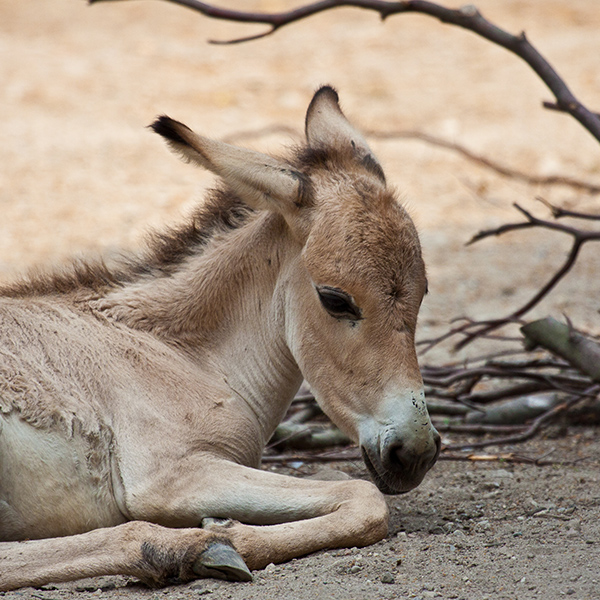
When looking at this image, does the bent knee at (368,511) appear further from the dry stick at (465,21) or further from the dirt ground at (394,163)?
the dry stick at (465,21)

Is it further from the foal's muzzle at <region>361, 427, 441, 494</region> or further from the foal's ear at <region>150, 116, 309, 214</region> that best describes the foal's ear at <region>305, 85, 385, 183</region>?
the foal's muzzle at <region>361, 427, 441, 494</region>

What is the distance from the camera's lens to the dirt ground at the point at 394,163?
4.49m

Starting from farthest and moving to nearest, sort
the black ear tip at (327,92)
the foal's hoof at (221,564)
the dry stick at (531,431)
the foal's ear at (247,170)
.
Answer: the dry stick at (531,431), the black ear tip at (327,92), the foal's ear at (247,170), the foal's hoof at (221,564)

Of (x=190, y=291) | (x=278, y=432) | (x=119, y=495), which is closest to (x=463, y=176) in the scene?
(x=278, y=432)

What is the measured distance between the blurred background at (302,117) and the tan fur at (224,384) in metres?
4.88

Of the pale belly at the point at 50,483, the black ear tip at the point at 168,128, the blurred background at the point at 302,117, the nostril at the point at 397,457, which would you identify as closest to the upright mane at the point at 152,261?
the black ear tip at the point at 168,128

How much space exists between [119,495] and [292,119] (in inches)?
450

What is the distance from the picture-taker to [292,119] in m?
15.6

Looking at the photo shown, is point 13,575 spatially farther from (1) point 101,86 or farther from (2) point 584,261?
(1) point 101,86

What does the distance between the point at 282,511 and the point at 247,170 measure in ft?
6.18

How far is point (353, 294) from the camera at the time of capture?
4840mm

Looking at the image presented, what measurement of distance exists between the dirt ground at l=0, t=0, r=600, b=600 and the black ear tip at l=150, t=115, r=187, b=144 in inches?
77.3

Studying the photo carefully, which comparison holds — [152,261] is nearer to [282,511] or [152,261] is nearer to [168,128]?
[168,128]

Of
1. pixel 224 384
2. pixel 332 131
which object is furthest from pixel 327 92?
pixel 224 384
